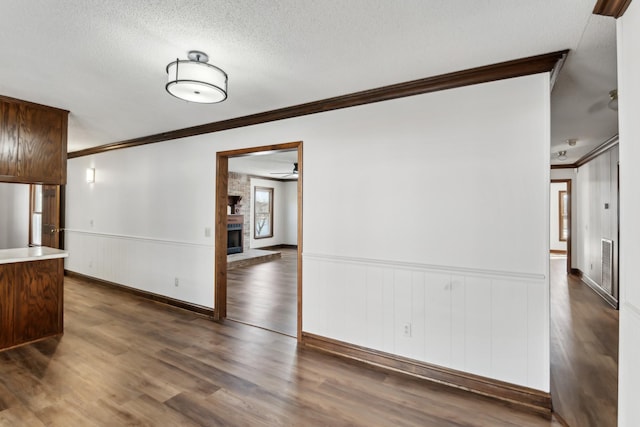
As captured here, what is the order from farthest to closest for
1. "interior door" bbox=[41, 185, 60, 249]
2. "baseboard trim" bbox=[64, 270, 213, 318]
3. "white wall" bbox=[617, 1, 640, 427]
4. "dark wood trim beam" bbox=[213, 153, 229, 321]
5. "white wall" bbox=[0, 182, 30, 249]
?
"interior door" bbox=[41, 185, 60, 249], "white wall" bbox=[0, 182, 30, 249], "baseboard trim" bbox=[64, 270, 213, 318], "dark wood trim beam" bbox=[213, 153, 229, 321], "white wall" bbox=[617, 1, 640, 427]

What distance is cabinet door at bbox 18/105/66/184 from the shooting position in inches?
131

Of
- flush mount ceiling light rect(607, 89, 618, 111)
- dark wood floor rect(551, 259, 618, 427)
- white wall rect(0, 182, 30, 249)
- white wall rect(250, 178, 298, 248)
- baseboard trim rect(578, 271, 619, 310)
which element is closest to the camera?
dark wood floor rect(551, 259, 618, 427)

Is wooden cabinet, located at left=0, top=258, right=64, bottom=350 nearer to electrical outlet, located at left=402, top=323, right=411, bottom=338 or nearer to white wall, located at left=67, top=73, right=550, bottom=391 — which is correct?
white wall, located at left=67, top=73, right=550, bottom=391

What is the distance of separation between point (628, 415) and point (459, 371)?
1128 mm

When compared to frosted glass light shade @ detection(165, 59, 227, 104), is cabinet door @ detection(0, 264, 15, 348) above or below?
below

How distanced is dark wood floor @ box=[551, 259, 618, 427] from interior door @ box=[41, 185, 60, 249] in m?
7.54

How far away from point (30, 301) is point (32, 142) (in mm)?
1645

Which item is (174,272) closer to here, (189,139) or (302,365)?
(189,139)

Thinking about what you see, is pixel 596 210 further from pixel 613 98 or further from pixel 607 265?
pixel 613 98

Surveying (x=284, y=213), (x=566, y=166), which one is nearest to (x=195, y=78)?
(x=566, y=166)

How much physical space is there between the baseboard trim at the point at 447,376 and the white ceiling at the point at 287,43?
2342mm

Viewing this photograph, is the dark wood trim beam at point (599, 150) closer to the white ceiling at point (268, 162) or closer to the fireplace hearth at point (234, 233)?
the white ceiling at point (268, 162)

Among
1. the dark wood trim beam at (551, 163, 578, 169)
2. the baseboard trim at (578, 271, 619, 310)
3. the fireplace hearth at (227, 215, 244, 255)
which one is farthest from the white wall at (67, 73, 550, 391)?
the dark wood trim beam at (551, 163, 578, 169)

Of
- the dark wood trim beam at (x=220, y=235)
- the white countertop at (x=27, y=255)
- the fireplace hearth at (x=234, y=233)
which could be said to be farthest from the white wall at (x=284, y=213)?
the white countertop at (x=27, y=255)
